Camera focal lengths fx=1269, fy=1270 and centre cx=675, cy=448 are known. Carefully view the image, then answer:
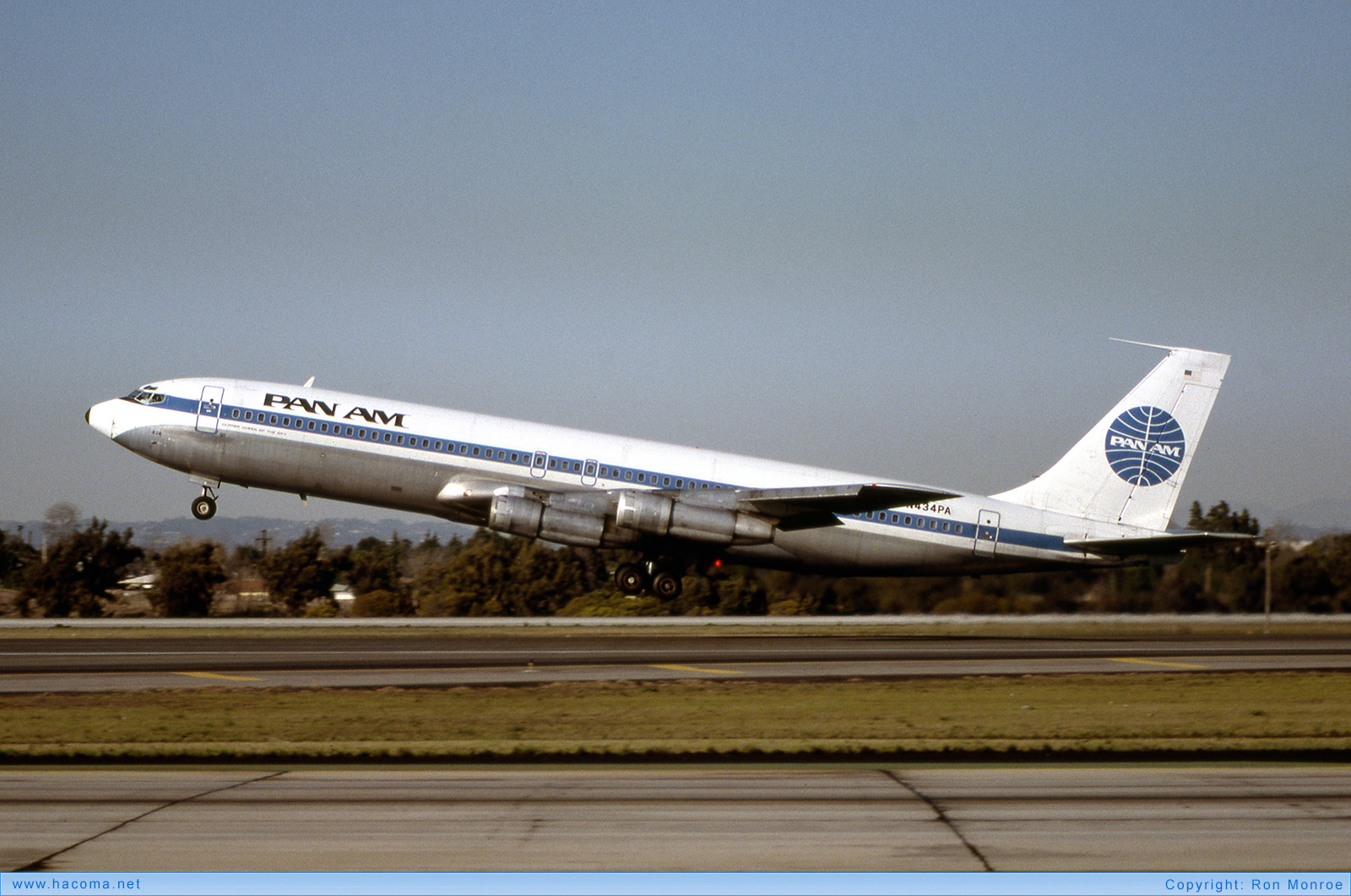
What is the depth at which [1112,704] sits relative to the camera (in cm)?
2586

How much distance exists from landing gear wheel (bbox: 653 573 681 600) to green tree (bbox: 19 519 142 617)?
1535 inches

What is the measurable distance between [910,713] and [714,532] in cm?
1607

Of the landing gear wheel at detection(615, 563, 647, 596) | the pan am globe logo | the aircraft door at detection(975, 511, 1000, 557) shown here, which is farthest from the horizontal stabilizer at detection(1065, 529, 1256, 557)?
the landing gear wheel at detection(615, 563, 647, 596)

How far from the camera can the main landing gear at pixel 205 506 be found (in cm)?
4069

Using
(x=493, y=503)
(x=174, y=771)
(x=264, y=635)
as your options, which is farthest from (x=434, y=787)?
(x=264, y=635)

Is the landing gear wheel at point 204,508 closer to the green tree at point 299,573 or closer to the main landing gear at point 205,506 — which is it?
the main landing gear at point 205,506

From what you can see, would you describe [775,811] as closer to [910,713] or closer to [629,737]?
[629,737]

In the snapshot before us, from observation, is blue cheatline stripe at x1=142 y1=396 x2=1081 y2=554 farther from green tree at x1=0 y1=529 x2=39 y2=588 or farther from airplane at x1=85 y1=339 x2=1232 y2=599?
green tree at x1=0 y1=529 x2=39 y2=588

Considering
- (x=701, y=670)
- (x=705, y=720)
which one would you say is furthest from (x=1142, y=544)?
(x=705, y=720)

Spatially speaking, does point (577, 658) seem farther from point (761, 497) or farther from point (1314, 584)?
point (1314, 584)

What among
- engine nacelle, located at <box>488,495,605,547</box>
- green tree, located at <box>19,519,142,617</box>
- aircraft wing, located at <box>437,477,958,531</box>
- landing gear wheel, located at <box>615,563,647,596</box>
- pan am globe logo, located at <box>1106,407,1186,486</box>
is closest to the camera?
engine nacelle, located at <box>488,495,605,547</box>

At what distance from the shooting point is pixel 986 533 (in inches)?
1663

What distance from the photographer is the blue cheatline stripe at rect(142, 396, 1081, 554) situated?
38906mm

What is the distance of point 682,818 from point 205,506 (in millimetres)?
30821
